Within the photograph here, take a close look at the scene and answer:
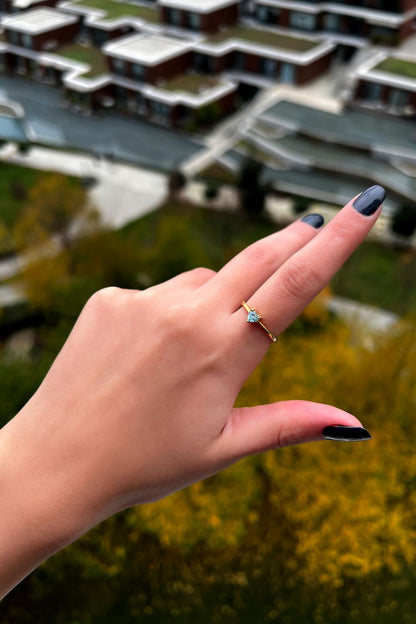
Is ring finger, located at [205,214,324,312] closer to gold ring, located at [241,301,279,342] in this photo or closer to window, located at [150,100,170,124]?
gold ring, located at [241,301,279,342]

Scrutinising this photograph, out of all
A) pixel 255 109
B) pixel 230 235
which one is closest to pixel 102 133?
pixel 255 109

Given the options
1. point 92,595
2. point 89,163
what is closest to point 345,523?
point 92,595

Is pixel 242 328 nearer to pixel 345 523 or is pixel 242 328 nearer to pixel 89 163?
pixel 345 523

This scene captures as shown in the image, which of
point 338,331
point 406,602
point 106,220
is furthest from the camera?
point 106,220

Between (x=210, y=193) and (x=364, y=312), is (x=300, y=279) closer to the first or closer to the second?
(x=364, y=312)

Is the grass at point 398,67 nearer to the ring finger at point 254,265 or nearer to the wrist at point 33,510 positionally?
the ring finger at point 254,265

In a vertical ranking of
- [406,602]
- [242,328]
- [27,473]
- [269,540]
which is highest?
[242,328]

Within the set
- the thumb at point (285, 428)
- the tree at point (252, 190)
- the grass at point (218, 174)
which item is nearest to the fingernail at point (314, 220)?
the thumb at point (285, 428)
